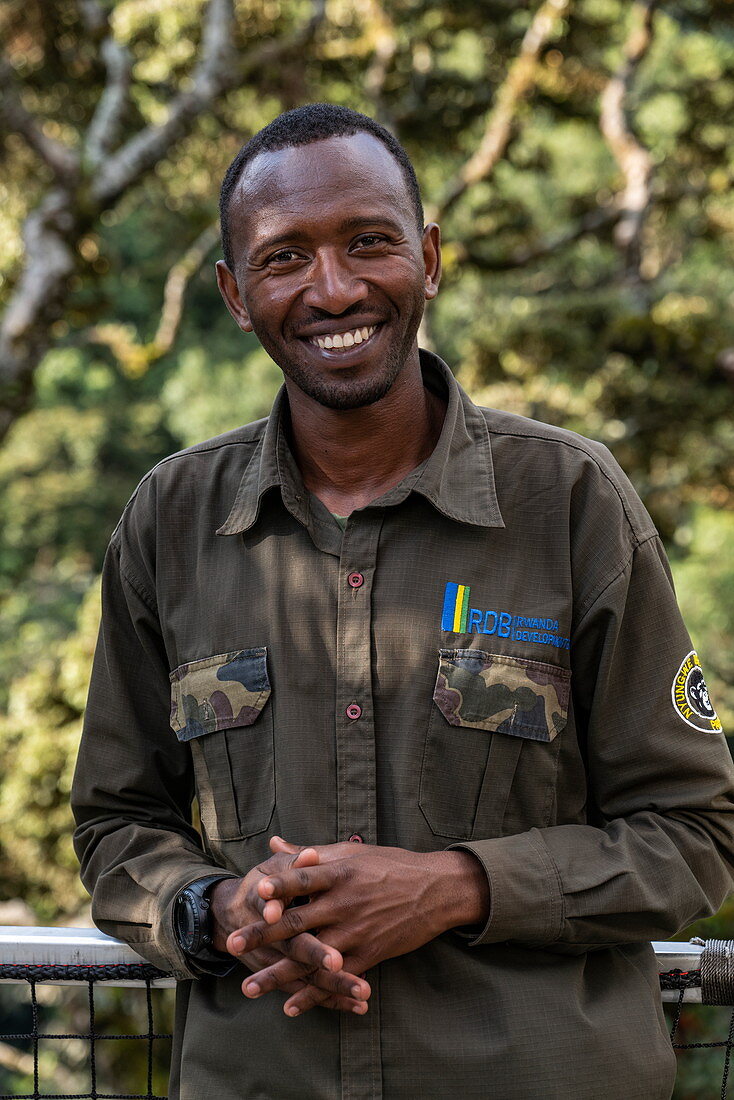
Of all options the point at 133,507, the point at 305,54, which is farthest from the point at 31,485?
the point at 133,507

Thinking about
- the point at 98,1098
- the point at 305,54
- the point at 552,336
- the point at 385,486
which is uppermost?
the point at 305,54

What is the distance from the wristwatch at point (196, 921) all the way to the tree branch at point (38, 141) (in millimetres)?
7108

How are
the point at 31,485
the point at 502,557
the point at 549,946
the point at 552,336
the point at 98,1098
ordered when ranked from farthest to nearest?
the point at 31,485 < the point at 552,336 < the point at 98,1098 < the point at 502,557 < the point at 549,946

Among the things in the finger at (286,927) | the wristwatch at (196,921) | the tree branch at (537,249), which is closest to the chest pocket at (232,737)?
the wristwatch at (196,921)

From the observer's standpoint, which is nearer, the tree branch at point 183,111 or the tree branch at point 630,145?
the tree branch at point 183,111

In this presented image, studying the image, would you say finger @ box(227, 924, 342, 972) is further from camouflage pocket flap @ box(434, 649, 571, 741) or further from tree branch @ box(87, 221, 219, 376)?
tree branch @ box(87, 221, 219, 376)

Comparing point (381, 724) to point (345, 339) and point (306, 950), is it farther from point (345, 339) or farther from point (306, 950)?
point (345, 339)

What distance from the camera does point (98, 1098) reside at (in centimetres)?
198

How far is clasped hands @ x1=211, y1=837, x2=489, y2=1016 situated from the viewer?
5.29 feet

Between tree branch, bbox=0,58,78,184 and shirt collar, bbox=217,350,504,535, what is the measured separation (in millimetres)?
6623

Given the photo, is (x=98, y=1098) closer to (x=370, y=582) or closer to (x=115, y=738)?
(x=115, y=738)

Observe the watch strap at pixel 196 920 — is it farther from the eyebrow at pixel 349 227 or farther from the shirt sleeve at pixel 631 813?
the eyebrow at pixel 349 227

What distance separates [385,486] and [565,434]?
1.02 feet

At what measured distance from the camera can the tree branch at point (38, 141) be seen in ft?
26.1
